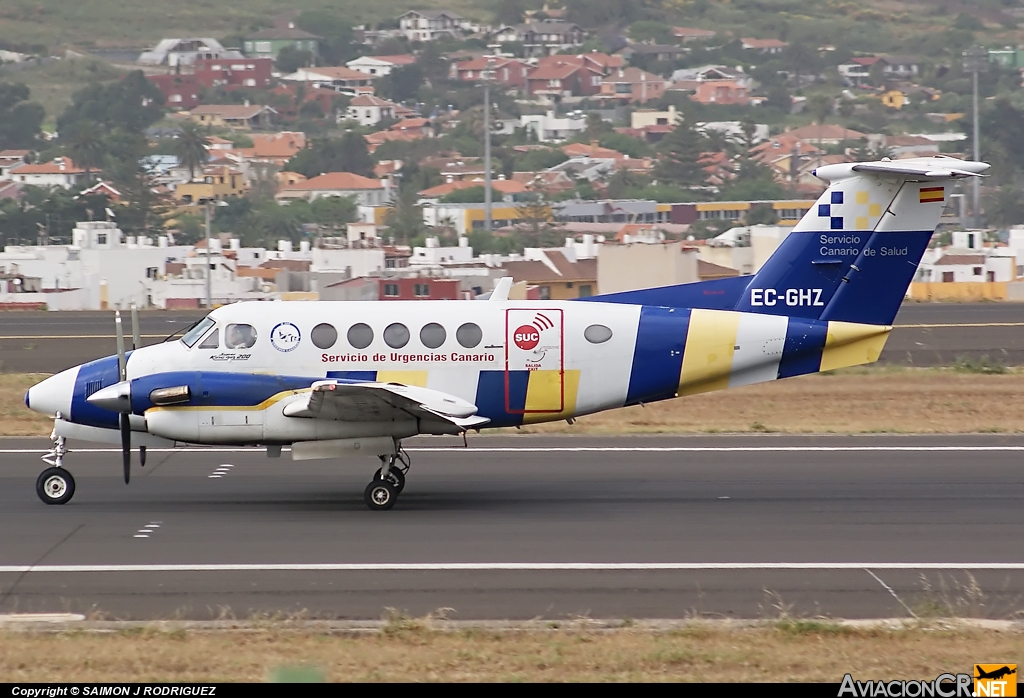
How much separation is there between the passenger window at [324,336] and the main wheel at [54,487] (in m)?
3.30

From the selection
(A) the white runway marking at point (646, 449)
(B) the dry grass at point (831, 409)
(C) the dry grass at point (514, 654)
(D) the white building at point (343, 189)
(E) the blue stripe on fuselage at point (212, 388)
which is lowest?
(B) the dry grass at point (831, 409)

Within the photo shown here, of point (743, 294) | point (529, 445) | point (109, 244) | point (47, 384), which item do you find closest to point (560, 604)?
point (743, 294)

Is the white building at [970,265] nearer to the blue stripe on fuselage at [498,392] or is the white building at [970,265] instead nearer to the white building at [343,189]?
the blue stripe on fuselage at [498,392]

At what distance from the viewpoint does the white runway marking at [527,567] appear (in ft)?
42.0

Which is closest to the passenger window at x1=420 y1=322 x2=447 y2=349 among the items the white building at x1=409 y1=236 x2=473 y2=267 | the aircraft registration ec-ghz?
the aircraft registration ec-ghz

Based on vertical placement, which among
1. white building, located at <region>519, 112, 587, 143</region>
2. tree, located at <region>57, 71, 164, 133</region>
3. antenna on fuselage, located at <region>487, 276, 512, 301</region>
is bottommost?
antenna on fuselage, located at <region>487, 276, 512, 301</region>

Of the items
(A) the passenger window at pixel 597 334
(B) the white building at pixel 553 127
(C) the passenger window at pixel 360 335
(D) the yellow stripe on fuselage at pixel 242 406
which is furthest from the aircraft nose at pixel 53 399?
(B) the white building at pixel 553 127

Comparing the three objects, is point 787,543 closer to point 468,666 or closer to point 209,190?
point 468,666

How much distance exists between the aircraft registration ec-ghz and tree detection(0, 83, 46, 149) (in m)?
165

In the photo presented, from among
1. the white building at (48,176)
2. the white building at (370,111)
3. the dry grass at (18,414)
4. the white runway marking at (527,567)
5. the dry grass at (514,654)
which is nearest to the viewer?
the dry grass at (514,654)

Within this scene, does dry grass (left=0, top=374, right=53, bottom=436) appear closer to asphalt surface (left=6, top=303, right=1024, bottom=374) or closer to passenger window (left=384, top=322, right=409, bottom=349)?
asphalt surface (left=6, top=303, right=1024, bottom=374)

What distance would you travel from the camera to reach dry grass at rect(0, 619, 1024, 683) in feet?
30.9

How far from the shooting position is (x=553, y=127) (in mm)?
183750

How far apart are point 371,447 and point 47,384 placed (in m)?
3.88
